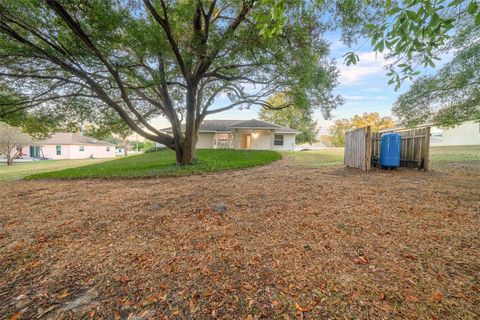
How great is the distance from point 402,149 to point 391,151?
0.93 metres

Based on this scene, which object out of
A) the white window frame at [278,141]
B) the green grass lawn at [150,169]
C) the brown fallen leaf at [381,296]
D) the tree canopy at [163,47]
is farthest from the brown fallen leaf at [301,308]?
the white window frame at [278,141]

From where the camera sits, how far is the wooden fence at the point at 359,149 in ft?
22.8

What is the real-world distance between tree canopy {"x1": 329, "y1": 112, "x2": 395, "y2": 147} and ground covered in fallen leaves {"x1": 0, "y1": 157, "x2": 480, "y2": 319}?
35.6 m

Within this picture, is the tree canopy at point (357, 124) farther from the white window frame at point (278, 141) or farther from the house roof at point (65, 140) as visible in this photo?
the house roof at point (65, 140)

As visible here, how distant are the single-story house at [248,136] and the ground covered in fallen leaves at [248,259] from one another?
1911 centimetres

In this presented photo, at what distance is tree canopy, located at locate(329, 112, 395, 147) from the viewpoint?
115 ft

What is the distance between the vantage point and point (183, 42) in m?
8.24

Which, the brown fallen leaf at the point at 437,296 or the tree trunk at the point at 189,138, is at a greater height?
the tree trunk at the point at 189,138

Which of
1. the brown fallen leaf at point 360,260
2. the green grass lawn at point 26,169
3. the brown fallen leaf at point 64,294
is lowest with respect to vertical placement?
the green grass lawn at point 26,169

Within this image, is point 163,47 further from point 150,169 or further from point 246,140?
point 246,140

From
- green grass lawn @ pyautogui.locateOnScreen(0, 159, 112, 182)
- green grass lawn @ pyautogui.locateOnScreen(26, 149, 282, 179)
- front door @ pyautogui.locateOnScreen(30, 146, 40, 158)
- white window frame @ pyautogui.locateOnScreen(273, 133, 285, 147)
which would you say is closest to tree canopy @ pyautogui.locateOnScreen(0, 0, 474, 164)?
green grass lawn @ pyautogui.locateOnScreen(26, 149, 282, 179)

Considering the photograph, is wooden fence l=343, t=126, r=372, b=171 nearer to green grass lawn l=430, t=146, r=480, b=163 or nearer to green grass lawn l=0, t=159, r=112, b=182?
green grass lawn l=430, t=146, r=480, b=163

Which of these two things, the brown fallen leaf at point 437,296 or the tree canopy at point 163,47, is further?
the tree canopy at point 163,47

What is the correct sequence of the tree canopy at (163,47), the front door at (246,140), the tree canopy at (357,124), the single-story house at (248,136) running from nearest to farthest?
the tree canopy at (163,47) < the single-story house at (248,136) < the front door at (246,140) < the tree canopy at (357,124)
